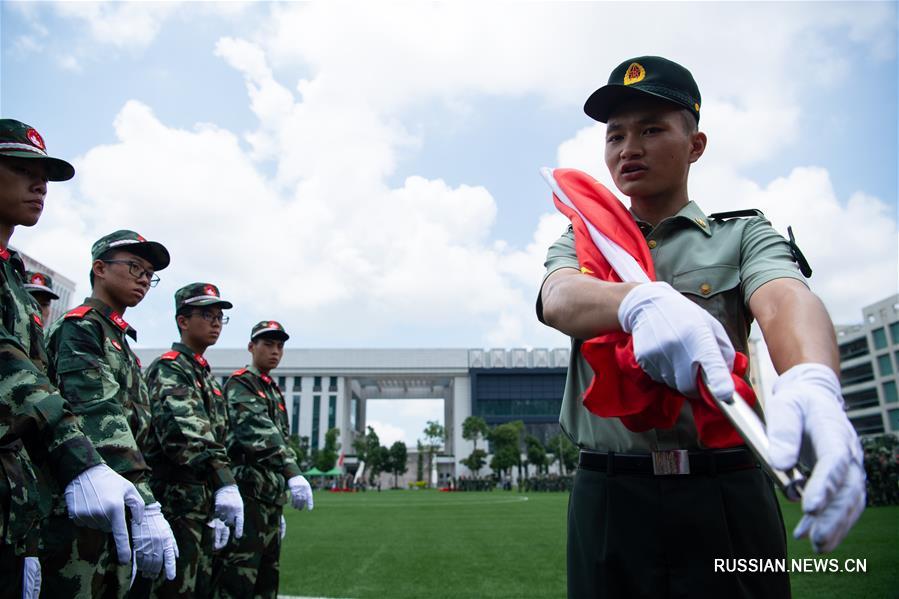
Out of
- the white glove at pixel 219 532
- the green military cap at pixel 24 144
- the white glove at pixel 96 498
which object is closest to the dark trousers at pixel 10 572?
the white glove at pixel 96 498

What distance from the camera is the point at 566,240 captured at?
1866mm

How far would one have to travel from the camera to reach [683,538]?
1.68 m

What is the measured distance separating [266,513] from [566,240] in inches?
195

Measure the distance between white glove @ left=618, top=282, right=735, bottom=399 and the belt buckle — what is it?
545 mm

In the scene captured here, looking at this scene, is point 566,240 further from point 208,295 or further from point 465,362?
point 465,362

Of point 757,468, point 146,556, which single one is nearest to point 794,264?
point 757,468

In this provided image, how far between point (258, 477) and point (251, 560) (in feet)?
2.49

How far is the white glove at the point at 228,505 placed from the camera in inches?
192

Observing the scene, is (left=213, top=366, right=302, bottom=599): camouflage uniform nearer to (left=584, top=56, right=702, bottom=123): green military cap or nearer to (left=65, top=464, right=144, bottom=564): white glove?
(left=65, top=464, right=144, bottom=564): white glove

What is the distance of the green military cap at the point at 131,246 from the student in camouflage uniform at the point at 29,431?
1.24 meters

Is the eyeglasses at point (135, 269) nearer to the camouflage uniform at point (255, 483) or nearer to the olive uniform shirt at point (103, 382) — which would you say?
the olive uniform shirt at point (103, 382)

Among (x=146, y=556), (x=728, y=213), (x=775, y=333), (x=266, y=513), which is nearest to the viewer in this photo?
(x=775, y=333)

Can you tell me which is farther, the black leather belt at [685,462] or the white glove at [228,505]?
the white glove at [228,505]

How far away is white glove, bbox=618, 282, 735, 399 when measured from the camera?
1.19 metres
